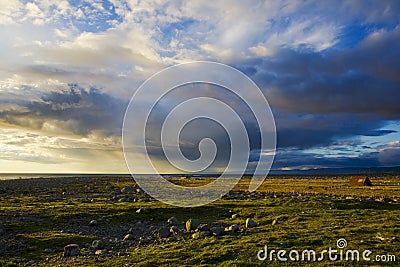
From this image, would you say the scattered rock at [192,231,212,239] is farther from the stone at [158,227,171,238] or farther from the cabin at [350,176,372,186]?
Result: the cabin at [350,176,372,186]

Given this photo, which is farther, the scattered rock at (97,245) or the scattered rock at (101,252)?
the scattered rock at (97,245)

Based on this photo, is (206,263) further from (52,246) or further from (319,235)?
(52,246)

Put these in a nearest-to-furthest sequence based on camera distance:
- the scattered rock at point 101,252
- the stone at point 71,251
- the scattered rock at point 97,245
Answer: the scattered rock at point 101,252 → the stone at point 71,251 → the scattered rock at point 97,245

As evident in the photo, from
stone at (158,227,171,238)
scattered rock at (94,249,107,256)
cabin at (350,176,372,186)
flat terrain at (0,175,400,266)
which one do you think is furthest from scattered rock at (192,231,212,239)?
cabin at (350,176,372,186)

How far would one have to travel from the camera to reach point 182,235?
Result: 1058 inches

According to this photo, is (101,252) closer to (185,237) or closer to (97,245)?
(97,245)

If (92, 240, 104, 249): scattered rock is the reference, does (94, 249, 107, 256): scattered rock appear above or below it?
below

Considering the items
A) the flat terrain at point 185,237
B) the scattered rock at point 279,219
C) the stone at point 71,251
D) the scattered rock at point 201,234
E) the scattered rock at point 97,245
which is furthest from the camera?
the scattered rock at point 279,219

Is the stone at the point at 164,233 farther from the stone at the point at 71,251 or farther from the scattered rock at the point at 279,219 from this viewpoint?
the scattered rock at the point at 279,219

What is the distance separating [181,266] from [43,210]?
30839mm

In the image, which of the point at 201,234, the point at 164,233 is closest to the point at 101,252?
the point at 164,233

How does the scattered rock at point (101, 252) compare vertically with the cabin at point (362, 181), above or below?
below

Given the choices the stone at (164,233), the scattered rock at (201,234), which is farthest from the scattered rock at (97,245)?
the scattered rock at (201,234)

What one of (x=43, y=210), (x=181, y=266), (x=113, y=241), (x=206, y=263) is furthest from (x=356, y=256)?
(x=43, y=210)
